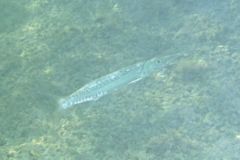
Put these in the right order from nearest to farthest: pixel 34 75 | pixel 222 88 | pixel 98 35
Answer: pixel 222 88
pixel 34 75
pixel 98 35

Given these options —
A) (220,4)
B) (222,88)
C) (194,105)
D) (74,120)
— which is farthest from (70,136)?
(220,4)

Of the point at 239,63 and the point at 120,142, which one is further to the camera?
the point at 239,63

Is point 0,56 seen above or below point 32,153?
above

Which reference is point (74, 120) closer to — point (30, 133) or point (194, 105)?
point (30, 133)

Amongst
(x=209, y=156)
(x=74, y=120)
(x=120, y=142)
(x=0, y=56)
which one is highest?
(x=0, y=56)

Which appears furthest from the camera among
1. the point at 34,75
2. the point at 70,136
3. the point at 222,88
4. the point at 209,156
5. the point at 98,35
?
the point at 98,35

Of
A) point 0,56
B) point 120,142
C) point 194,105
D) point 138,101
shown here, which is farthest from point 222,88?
point 0,56
